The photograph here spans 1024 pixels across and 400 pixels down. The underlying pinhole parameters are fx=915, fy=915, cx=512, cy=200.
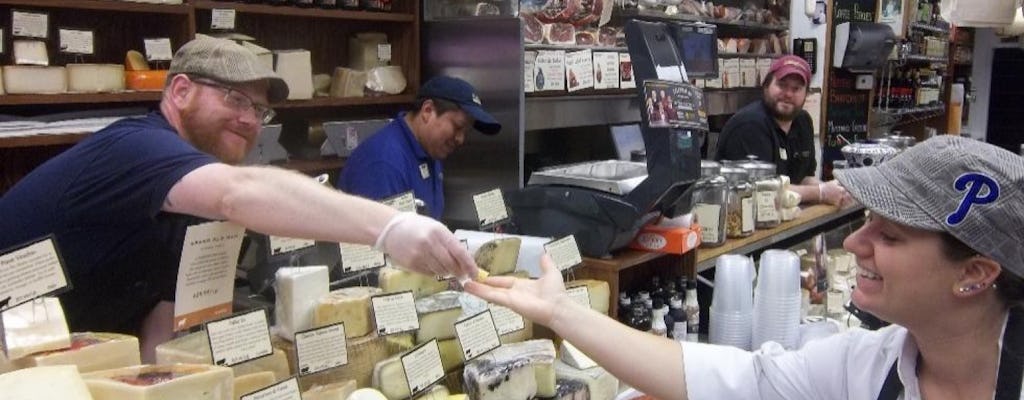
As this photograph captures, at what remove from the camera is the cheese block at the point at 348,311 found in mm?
1780

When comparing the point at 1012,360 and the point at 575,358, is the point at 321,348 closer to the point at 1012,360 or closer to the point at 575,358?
the point at 575,358

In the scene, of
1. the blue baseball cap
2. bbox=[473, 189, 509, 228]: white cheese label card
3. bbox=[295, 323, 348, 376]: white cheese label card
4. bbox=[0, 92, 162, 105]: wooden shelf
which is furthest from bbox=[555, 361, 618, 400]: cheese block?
bbox=[0, 92, 162, 105]: wooden shelf

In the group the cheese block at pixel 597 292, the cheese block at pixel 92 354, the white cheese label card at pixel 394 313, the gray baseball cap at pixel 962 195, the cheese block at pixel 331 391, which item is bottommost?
the cheese block at pixel 597 292

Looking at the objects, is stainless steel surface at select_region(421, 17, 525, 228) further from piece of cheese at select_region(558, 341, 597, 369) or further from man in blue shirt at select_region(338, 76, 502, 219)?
piece of cheese at select_region(558, 341, 597, 369)

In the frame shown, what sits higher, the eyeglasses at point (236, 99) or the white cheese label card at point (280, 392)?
the eyeglasses at point (236, 99)

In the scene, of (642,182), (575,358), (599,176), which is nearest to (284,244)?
(575,358)

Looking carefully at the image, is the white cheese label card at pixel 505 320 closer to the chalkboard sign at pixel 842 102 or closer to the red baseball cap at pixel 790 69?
the red baseball cap at pixel 790 69

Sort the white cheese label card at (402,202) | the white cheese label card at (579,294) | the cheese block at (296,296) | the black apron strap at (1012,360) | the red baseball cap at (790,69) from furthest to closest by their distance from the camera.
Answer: the red baseball cap at (790,69), the white cheese label card at (579,294), the white cheese label card at (402,202), the cheese block at (296,296), the black apron strap at (1012,360)

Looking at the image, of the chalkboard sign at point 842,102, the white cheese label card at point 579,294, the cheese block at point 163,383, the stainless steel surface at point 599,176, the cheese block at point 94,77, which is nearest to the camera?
the cheese block at point 163,383

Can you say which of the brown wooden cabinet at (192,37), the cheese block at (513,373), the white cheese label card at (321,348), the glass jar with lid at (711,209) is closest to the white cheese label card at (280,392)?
the white cheese label card at (321,348)

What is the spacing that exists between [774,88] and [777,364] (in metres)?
3.42

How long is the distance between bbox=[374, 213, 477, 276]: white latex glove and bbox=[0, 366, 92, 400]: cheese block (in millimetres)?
530

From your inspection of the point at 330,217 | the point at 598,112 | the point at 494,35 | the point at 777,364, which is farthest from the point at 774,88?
the point at 330,217

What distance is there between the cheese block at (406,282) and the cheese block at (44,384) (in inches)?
29.6
